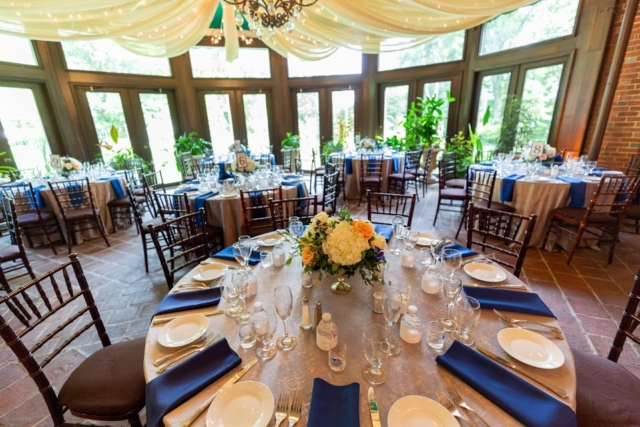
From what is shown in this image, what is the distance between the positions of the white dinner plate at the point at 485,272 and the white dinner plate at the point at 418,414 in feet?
2.69

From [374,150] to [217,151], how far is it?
4.54 metres

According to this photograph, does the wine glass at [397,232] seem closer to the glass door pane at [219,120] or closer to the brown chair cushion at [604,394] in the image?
the brown chair cushion at [604,394]

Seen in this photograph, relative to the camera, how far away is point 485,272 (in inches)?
58.2

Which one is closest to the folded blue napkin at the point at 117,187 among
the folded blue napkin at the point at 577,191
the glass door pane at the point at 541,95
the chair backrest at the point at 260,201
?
the chair backrest at the point at 260,201

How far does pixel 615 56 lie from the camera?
12.5ft

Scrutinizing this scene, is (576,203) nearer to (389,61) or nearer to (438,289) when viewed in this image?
(438,289)

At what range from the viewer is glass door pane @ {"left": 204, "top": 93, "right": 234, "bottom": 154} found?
7637 millimetres

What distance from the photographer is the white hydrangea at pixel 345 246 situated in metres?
1.13

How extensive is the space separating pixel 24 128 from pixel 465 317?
24.5 ft

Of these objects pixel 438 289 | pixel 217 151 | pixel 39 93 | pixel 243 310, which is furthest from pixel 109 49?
pixel 438 289

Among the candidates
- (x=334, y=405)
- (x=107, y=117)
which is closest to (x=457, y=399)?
(x=334, y=405)

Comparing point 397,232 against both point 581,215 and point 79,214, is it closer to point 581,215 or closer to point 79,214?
point 581,215

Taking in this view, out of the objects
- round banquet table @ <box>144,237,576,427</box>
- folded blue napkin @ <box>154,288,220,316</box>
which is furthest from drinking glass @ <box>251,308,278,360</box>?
folded blue napkin @ <box>154,288,220,316</box>

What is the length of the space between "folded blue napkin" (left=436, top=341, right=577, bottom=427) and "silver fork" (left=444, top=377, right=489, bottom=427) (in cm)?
5
